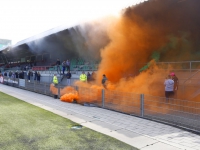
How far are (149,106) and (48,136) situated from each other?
145 inches

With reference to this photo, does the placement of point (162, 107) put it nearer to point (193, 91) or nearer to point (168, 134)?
point (168, 134)

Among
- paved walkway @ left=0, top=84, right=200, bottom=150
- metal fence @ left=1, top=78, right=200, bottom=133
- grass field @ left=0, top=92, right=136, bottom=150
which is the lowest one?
paved walkway @ left=0, top=84, right=200, bottom=150

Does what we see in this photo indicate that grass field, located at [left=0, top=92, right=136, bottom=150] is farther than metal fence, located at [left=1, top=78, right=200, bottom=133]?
No

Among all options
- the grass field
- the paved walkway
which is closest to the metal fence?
the paved walkway

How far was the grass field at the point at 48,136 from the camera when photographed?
438cm

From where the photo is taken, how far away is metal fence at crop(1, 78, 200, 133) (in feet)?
18.9

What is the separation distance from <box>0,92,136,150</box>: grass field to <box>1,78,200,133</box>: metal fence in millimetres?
Result: 2385

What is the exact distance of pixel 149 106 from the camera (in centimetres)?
695

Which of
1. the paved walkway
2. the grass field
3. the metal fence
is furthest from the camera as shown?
the metal fence

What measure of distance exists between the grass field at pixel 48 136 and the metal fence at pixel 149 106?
2385 mm

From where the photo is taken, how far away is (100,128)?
584 centimetres

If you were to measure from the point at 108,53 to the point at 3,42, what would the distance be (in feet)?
243

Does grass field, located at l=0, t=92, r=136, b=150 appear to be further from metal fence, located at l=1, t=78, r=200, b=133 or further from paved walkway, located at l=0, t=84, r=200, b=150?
metal fence, located at l=1, t=78, r=200, b=133

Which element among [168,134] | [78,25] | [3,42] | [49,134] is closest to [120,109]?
[168,134]
